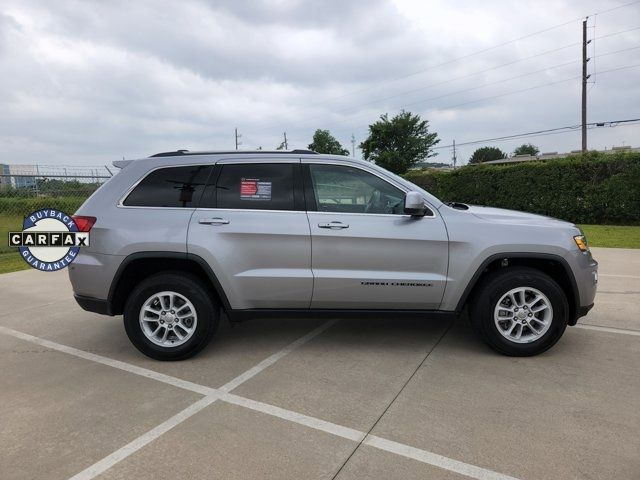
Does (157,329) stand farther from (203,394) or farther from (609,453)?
(609,453)

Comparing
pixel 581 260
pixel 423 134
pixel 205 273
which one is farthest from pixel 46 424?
pixel 423 134

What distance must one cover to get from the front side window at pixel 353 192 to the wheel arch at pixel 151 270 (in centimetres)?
112

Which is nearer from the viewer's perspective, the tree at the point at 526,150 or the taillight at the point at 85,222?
the taillight at the point at 85,222

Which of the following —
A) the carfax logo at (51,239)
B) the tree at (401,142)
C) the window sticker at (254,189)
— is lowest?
the carfax logo at (51,239)

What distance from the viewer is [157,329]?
407 cm

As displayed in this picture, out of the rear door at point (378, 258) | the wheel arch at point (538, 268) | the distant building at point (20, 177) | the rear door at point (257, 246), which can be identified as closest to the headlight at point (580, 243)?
the wheel arch at point (538, 268)

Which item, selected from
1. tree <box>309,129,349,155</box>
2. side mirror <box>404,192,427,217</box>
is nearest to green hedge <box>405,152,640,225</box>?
side mirror <box>404,192,427,217</box>

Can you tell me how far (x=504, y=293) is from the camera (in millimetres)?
3979

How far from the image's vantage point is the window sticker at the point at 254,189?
411 cm

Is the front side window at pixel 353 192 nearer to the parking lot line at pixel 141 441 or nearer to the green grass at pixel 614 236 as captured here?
the parking lot line at pixel 141 441

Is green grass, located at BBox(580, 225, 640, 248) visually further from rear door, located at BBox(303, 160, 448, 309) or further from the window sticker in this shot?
the window sticker

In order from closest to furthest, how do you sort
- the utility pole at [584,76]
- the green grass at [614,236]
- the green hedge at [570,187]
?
the green grass at [614,236], the green hedge at [570,187], the utility pole at [584,76]

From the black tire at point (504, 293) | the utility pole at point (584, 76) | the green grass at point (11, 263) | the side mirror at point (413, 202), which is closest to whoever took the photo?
the side mirror at point (413, 202)

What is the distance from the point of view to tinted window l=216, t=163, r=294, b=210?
4.10m
